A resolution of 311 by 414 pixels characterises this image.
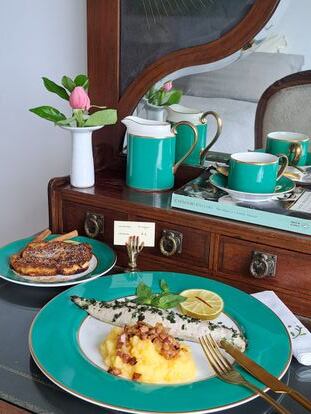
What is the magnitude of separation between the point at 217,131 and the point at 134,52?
24cm

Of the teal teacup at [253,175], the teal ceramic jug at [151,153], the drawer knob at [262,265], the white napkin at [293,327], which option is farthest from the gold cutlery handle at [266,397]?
the teal ceramic jug at [151,153]

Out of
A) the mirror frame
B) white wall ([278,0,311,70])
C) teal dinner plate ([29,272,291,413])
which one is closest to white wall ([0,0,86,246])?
the mirror frame

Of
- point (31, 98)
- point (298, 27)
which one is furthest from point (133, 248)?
point (31, 98)

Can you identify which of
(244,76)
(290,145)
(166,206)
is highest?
(244,76)

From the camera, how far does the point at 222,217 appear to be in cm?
82

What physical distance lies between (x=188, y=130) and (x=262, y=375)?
0.53m

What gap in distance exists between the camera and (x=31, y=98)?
127cm

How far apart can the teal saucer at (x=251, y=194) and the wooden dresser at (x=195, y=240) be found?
0.17 feet

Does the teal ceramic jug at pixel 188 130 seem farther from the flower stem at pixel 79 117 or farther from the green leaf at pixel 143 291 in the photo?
the green leaf at pixel 143 291

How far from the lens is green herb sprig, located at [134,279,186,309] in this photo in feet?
2.33

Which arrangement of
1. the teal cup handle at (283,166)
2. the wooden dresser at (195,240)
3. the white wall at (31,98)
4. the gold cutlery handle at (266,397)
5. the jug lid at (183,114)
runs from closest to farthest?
the gold cutlery handle at (266,397)
the wooden dresser at (195,240)
the teal cup handle at (283,166)
the jug lid at (183,114)
the white wall at (31,98)

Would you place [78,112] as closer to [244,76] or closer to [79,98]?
[79,98]

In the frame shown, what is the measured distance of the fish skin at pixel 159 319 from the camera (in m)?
0.68

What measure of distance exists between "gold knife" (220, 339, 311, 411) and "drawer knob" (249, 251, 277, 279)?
6.6 inches
